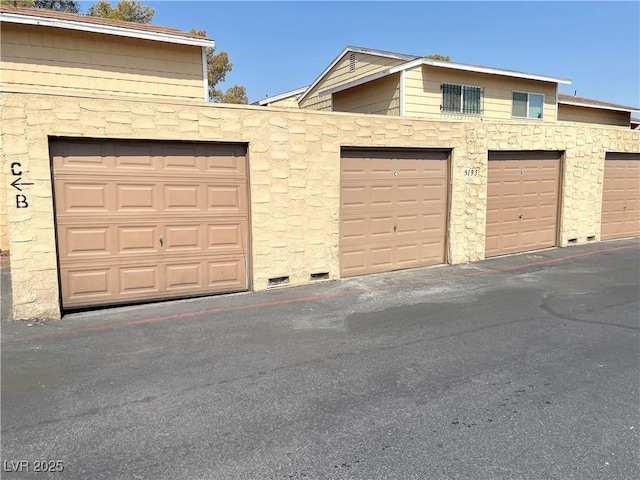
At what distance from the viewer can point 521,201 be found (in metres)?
11.6

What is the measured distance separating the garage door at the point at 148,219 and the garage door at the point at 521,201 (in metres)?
6.21

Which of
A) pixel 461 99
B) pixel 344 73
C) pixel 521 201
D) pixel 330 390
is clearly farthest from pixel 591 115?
pixel 330 390

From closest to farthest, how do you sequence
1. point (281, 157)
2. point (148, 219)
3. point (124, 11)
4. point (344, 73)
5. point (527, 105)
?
1. point (148, 219)
2. point (281, 157)
3. point (527, 105)
4. point (344, 73)
5. point (124, 11)

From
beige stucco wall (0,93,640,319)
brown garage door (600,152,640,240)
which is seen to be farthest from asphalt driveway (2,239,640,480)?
brown garage door (600,152,640,240)

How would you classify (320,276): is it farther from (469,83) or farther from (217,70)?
(217,70)

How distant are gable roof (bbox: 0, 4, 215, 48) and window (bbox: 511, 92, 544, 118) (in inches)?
429

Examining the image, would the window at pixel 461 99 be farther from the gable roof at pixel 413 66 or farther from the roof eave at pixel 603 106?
the roof eave at pixel 603 106

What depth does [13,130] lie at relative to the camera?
6.45m

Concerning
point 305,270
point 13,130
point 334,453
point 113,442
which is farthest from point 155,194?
point 334,453

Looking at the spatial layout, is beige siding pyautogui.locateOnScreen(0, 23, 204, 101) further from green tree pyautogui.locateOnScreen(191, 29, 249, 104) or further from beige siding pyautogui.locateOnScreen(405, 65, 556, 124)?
green tree pyautogui.locateOnScreen(191, 29, 249, 104)

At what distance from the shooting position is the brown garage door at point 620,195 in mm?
13406

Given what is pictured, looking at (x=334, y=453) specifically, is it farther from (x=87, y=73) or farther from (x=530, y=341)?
(x=87, y=73)

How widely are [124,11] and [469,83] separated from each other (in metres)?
20.1

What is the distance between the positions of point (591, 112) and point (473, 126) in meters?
16.6
